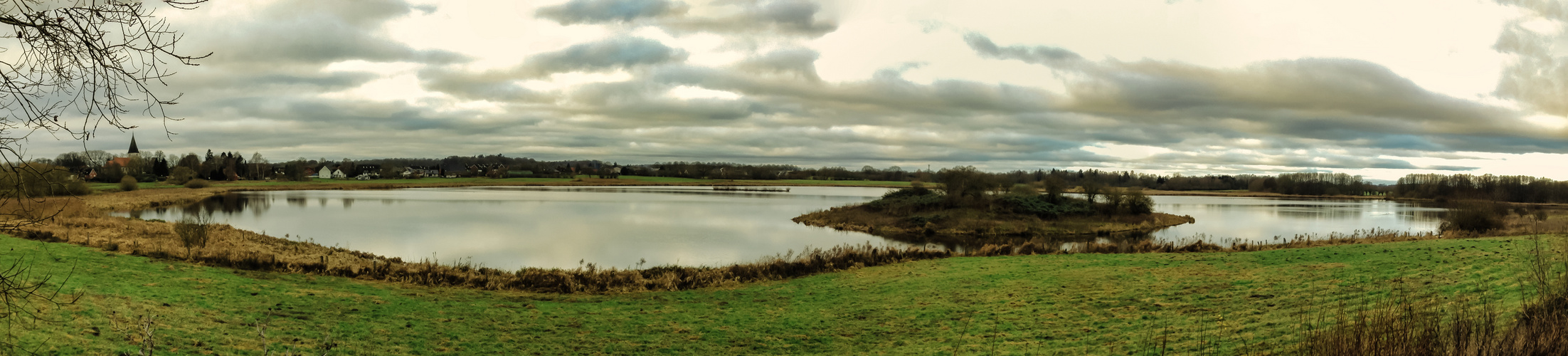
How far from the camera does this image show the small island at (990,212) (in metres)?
43.8

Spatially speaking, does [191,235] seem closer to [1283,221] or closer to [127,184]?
[1283,221]

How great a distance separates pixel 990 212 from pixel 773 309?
36.9 m

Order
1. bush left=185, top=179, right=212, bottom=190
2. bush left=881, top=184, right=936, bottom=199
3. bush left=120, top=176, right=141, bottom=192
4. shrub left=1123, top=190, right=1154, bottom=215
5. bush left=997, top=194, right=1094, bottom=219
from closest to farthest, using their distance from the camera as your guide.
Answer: bush left=997, top=194, right=1094, bottom=219, shrub left=1123, top=190, right=1154, bottom=215, bush left=881, top=184, right=936, bottom=199, bush left=120, top=176, right=141, bottom=192, bush left=185, top=179, right=212, bottom=190

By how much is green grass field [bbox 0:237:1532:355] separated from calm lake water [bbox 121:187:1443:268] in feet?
30.7

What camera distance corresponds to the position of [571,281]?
15.7 metres

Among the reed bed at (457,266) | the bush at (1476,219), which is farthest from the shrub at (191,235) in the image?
the bush at (1476,219)

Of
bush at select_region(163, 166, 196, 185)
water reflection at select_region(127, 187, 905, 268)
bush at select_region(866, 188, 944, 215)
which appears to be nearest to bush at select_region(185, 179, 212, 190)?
bush at select_region(163, 166, 196, 185)

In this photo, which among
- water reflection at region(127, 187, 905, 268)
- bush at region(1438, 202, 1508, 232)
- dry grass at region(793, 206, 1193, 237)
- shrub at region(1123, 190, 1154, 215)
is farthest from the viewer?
shrub at region(1123, 190, 1154, 215)

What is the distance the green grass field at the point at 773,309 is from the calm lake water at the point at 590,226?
937 centimetres

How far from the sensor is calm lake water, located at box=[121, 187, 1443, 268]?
89.0 feet

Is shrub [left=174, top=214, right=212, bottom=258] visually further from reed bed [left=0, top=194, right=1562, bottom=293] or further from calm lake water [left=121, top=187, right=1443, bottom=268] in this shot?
calm lake water [left=121, top=187, right=1443, bottom=268]

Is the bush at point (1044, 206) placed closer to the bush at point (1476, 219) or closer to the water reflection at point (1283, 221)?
the water reflection at point (1283, 221)

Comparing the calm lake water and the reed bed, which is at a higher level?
the reed bed

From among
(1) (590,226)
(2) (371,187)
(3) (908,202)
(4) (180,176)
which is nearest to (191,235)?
(1) (590,226)
